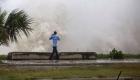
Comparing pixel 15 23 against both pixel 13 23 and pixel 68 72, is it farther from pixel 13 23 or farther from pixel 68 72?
pixel 68 72

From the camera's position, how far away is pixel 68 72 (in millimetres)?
20391

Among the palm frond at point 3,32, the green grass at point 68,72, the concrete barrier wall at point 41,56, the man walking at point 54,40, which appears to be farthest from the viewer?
the concrete barrier wall at point 41,56

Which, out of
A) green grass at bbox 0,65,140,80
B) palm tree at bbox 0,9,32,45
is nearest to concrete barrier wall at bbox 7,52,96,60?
palm tree at bbox 0,9,32,45

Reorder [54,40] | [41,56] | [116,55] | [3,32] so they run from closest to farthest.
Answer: [3,32], [54,40], [41,56], [116,55]

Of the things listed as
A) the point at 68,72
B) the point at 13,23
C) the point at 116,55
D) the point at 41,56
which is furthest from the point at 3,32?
the point at 116,55

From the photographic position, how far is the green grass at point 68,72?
18.7 m

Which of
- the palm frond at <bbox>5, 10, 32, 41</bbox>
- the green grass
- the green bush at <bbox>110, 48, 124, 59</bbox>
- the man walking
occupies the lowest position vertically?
the green grass

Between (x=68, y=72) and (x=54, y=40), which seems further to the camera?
(x=54, y=40)

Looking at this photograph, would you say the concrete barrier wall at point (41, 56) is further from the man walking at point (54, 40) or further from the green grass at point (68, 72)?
the green grass at point (68, 72)

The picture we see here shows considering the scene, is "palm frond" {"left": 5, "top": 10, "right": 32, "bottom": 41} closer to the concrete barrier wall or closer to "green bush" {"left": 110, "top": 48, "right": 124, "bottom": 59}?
the concrete barrier wall

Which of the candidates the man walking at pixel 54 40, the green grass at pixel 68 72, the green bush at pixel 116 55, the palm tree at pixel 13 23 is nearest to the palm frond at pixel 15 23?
the palm tree at pixel 13 23

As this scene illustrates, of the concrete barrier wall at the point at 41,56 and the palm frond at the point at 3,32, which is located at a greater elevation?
the palm frond at the point at 3,32

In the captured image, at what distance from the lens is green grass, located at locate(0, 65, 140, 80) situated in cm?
1873

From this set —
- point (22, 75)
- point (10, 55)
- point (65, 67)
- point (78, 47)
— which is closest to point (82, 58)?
point (10, 55)
